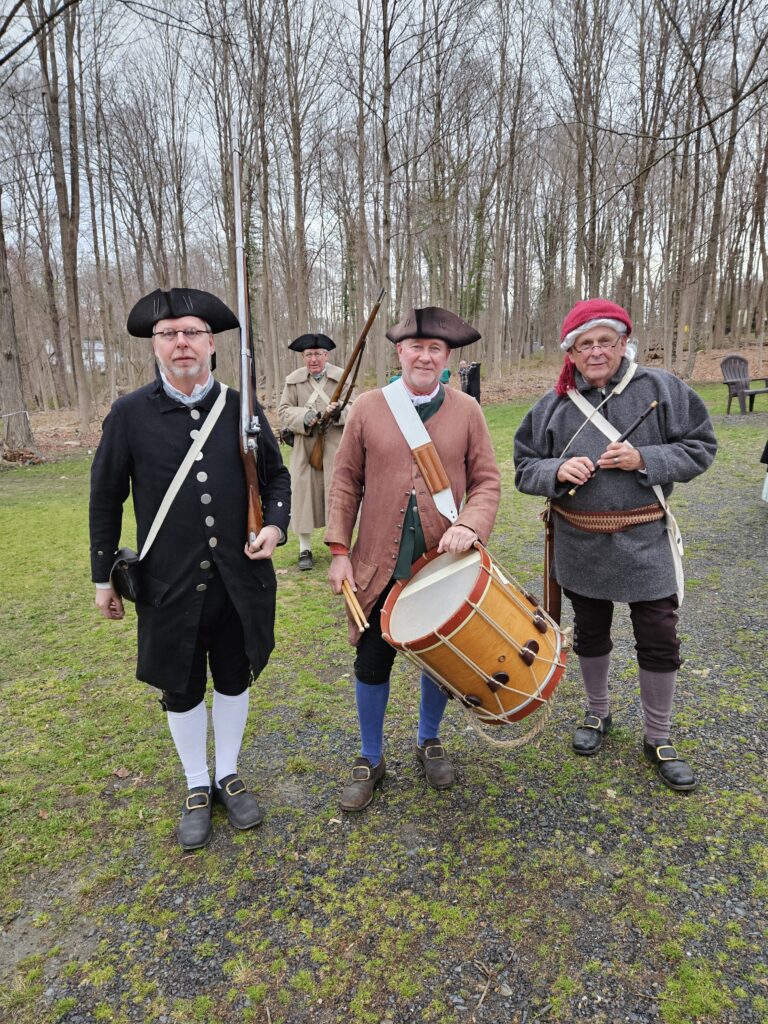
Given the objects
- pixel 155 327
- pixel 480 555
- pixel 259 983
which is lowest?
pixel 259 983

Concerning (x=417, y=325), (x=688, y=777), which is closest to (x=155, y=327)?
(x=417, y=325)

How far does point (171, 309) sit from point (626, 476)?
6.38 ft

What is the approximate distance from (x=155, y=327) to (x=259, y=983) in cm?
221

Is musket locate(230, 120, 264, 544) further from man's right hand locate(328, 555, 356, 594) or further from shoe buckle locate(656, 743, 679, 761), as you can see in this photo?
shoe buckle locate(656, 743, 679, 761)

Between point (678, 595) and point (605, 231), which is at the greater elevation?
point (605, 231)

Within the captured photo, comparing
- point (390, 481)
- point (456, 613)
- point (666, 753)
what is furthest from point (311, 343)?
point (666, 753)

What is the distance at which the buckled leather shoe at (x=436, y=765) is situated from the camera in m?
2.86

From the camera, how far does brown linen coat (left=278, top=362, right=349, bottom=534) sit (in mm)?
5738

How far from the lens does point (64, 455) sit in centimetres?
1397

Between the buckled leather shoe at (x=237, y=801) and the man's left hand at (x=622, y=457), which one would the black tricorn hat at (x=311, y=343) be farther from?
the buckled leather shoe at (x=237, y=801)

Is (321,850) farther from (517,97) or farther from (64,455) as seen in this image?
(517,97)

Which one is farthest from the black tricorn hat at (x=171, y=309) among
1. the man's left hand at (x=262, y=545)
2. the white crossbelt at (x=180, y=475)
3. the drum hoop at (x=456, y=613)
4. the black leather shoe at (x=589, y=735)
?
the black leather shoe at (x=589, y=735)

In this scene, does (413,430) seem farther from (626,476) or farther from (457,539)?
(626,476)

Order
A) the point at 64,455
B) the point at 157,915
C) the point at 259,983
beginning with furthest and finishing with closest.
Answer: the point at 64,455 < the point at 157,915 < the point at 259,983
